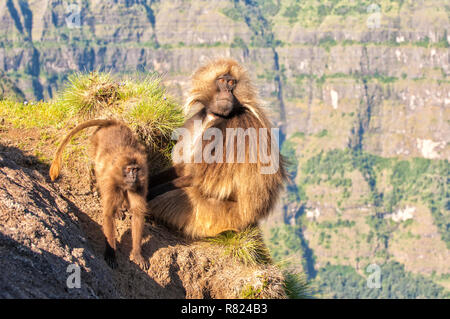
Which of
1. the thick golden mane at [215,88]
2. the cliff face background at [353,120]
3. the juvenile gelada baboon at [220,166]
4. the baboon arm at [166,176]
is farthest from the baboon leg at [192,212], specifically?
the cliff face background at [353,120]

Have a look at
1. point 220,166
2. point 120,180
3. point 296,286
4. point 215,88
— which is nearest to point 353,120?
point 296,286

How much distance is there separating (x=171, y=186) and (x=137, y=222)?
1.26m

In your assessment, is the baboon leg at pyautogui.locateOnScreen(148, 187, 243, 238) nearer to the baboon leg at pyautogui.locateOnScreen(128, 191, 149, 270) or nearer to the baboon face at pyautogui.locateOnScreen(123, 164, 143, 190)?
the baboon leg at pyautogui.locateOnScreen(128, 191, 149, 270)

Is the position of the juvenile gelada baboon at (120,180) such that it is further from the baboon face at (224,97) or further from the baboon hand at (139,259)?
the baboon face at (224,97)

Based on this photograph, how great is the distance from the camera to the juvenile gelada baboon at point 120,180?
616 cm

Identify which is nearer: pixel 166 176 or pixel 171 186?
pixel 171 186

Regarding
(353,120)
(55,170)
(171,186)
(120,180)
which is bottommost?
(353,120)

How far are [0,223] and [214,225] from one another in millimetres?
3119

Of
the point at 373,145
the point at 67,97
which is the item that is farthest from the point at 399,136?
the point at 67,97

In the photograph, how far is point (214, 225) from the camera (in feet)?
25.0

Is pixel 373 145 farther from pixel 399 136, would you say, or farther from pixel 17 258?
pixel 17 258

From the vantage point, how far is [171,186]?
7539 millimetres

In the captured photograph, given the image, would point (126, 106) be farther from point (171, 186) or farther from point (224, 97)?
point (224, 97)

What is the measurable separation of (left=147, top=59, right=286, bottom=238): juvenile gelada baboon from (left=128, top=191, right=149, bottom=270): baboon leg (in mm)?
1100
